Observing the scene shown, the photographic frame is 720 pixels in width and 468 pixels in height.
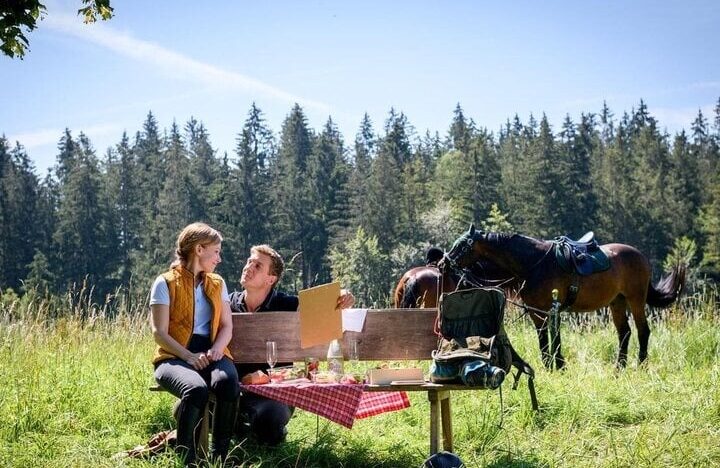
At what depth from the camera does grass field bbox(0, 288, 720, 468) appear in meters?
4.57

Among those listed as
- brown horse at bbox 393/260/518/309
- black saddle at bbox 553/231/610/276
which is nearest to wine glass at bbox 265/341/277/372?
brown horse at bbox 393/260/518/309

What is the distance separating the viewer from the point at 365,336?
4918 millimetres

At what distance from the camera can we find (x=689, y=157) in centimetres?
6938

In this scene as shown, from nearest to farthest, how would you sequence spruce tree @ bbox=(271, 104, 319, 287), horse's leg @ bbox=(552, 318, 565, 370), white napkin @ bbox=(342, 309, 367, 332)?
white napkin @ bbox=(342, 309, 367, 332), horse's leg @ bbox=(552, 318, 565, 370), spruce tree @ bbox=(271, 104, 319, 287)

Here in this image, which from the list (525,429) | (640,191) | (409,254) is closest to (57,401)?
(525,429)

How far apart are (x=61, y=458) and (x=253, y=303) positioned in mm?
1493

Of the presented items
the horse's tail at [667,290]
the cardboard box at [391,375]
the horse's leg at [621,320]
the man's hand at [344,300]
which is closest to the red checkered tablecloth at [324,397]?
the cardboard box at [391,375]

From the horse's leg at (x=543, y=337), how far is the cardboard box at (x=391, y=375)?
2.78 metres

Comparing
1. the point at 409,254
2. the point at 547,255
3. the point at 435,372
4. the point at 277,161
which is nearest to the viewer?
the point at 435,372

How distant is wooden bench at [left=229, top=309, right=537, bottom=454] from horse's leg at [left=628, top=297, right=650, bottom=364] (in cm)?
354

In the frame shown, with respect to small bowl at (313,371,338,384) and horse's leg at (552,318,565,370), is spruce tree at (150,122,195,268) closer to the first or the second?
horse's leg at (552,318,565,370)

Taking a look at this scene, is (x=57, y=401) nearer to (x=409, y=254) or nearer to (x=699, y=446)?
(x=699, y=446)

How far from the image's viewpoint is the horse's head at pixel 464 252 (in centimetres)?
769

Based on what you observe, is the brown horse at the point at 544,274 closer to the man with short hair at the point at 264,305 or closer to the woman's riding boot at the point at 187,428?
the man with short hair at the point at 264,305
